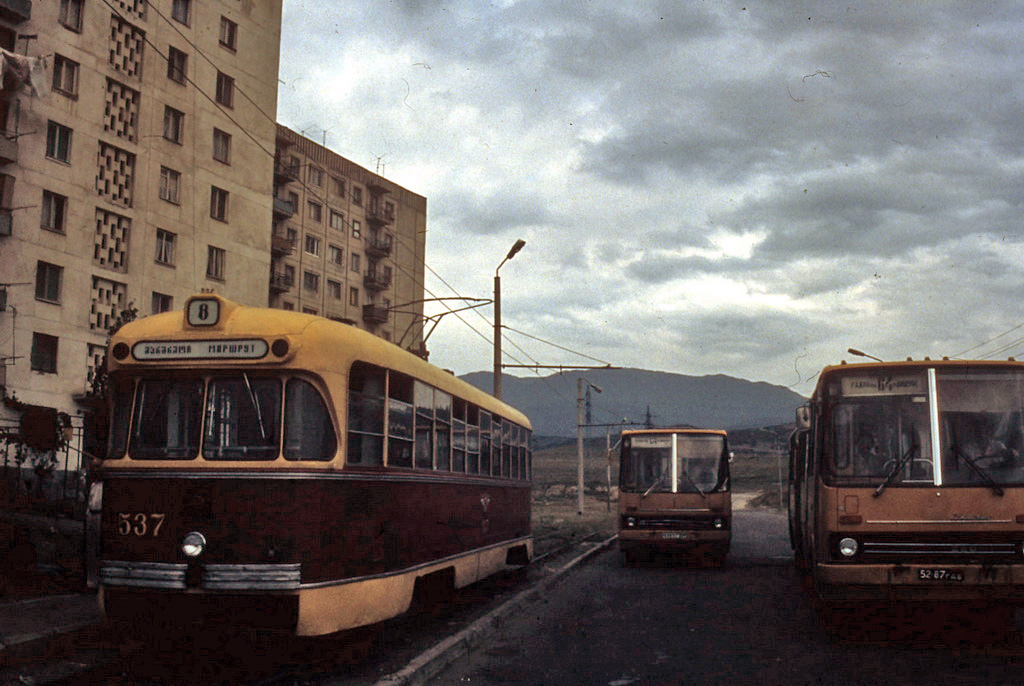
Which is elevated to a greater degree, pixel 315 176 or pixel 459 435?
pixel 315 176

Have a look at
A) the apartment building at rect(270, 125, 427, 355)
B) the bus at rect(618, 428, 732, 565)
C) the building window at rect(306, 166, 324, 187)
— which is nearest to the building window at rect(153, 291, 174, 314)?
the apartment building at rect(270, 125, 427, 355)

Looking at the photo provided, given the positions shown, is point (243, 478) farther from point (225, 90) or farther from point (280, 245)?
point (280, 245)

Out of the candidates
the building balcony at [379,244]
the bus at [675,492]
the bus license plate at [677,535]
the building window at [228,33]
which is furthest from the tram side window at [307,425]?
the building balcony at [379,244]

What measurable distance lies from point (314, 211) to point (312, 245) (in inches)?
85.0

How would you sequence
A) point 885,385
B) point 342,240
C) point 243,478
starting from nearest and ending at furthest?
1. point 243,478
2. point 885,385
3. point 342,240

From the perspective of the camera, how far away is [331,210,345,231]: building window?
62.6 m

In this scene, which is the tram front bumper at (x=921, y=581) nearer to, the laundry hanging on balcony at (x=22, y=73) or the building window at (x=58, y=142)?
the laundry hanging on balcony at (x=22, y=73)

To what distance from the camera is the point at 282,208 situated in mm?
55625

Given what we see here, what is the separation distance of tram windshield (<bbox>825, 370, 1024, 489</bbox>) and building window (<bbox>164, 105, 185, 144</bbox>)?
34.9 meters

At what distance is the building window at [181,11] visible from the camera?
1587 inches

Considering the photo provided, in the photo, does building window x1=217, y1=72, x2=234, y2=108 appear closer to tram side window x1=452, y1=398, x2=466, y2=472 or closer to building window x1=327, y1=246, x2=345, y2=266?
building window x1=327, y1=246, x2=345, y2=266

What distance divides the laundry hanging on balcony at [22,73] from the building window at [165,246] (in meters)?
7.16

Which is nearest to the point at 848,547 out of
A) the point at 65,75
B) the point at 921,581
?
the point at 921,581

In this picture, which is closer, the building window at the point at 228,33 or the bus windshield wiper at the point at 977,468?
the bus windshield wiper at the point at 977,468
